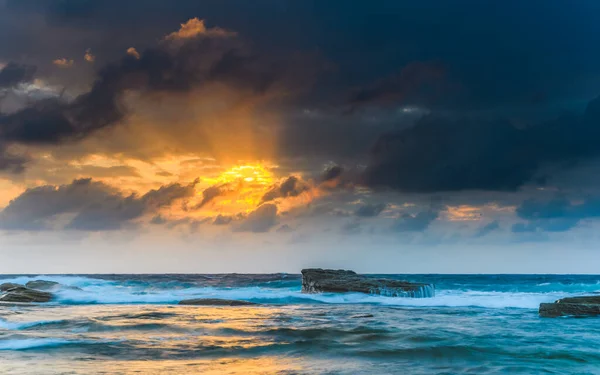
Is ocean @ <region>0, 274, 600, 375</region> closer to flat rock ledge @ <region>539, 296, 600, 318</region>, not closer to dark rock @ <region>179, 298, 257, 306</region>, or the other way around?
flat rock ledge @ <region>539, 296, 600, 318</region>

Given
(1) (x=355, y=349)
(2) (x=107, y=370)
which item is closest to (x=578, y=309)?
(1) (x=355, y=349)

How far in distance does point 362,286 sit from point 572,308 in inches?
780

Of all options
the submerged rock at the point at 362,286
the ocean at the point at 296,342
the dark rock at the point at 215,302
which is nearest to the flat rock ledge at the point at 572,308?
the ocean at the point at 296,342

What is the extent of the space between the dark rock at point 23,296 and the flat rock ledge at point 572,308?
3516 cm

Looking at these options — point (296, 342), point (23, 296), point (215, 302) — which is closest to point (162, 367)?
point (296, 342)

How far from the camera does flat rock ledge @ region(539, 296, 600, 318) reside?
98.1 feet

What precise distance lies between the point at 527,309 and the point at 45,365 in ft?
96.9

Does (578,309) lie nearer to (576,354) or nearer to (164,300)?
(576,354)

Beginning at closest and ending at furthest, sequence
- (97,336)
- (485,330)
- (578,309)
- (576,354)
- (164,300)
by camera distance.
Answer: (576,354) → (97,336) → (485,330) → (578,309) → (164,300)

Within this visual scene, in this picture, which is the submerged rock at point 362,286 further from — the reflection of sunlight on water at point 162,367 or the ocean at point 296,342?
the reflection of sunlight on water at point 162,367

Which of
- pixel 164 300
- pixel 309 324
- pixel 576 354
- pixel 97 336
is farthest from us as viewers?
pixel 164 300

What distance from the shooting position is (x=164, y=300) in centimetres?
4653

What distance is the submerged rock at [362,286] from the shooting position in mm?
46531

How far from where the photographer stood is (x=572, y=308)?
3000cm
